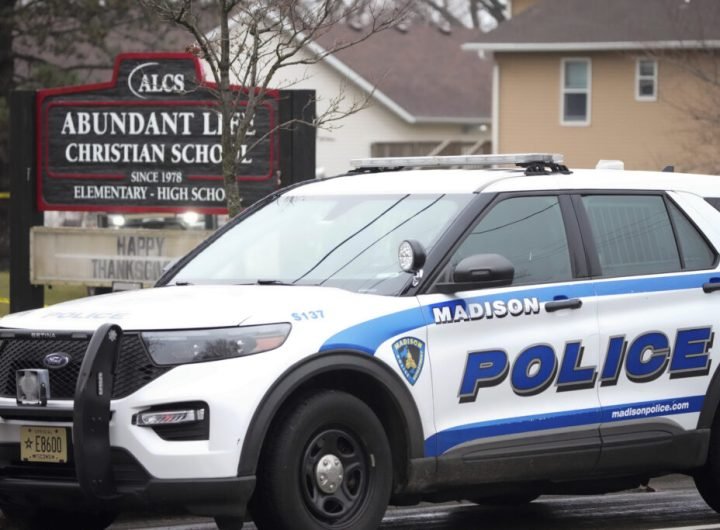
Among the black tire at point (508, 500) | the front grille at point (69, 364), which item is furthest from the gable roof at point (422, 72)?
the front grille at point (69, 364)

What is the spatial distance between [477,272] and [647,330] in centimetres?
117

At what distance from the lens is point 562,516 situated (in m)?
8.44

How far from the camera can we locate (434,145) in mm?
42438

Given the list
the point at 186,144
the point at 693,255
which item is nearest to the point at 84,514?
the point at 693,255

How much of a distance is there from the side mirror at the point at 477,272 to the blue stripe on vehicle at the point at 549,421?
0.64m

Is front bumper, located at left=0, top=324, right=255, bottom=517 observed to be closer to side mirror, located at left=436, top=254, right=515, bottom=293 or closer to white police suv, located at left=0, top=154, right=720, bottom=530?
white police suv, located at left=0, top=154, right=720, bottom=530

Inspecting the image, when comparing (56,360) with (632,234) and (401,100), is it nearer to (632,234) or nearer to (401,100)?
(632,234)

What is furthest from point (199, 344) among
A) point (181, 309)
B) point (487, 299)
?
point (487, 299)

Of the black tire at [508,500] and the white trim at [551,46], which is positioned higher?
the white trim at [551,46]

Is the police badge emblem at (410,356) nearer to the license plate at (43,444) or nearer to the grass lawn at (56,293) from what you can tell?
the license plate at (43,444)

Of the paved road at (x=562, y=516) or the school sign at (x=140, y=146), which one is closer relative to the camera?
the paved road at (x=562, y=516)

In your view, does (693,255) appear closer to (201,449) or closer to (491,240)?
(491,240)

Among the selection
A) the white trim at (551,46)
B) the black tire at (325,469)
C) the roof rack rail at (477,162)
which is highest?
the white trim at (551,46)

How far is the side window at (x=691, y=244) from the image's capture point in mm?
7977
